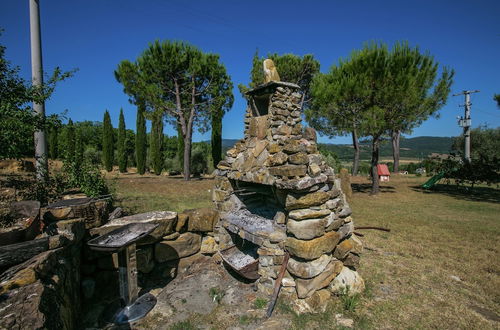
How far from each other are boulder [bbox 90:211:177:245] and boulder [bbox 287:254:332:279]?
2239mm

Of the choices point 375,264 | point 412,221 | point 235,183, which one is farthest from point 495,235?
point 235,183

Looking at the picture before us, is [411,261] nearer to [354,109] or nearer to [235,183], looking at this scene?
[235,183]

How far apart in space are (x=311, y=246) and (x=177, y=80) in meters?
16.0

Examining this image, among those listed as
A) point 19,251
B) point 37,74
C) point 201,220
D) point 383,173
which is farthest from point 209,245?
point 383,173

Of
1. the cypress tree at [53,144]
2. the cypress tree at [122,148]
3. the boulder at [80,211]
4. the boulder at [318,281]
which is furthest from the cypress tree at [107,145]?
the boulder at [318,281]

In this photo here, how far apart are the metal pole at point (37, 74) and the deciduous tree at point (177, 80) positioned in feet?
33.5

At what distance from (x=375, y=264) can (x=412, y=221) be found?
463 centimetres

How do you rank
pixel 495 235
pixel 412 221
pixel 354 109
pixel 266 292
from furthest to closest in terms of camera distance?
pixel 354 109
pixel 412 221
pixel 495 235
pixel 266 292

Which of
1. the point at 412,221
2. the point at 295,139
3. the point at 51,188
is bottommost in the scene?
the point at 412,221

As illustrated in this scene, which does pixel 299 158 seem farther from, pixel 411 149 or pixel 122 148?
pixel 411 149

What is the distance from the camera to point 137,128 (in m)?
24.5

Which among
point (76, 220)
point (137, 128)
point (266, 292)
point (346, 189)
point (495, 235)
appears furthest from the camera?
point (137, 128)

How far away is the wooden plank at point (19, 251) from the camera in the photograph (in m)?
2.50

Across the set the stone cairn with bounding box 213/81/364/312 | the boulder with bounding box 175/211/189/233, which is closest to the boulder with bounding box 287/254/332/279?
the stone cairn with bounding box 213/81/364/312
